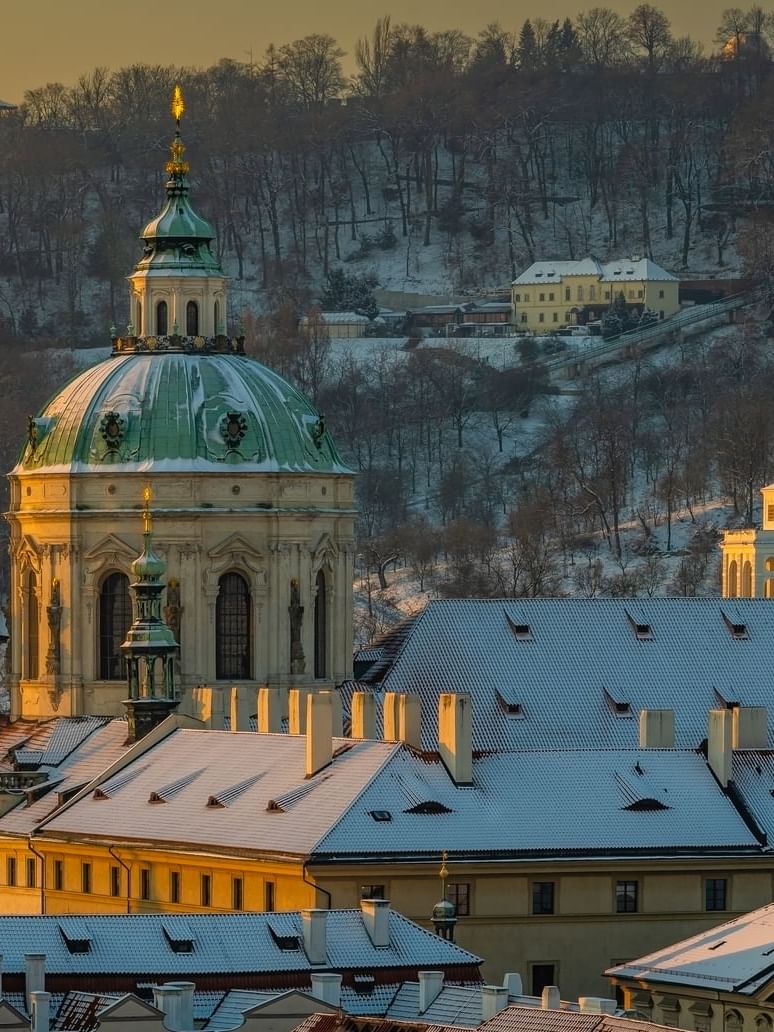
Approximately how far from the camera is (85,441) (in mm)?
151000

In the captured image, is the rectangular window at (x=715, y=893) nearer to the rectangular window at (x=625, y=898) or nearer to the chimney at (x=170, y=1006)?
the rectangular window at (x=625, y=898)

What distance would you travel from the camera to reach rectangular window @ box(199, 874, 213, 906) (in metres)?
123

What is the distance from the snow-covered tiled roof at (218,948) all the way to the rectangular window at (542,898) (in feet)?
40.7

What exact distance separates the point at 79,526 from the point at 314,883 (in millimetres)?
32686

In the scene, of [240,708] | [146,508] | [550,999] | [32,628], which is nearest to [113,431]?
[146,508]

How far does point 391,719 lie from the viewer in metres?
128

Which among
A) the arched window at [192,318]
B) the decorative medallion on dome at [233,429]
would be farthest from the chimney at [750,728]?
the arched window at [192,318]

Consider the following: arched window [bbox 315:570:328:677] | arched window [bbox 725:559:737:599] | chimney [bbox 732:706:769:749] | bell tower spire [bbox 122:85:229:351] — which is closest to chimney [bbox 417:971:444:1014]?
chimney [bbox 732:706:769:749]

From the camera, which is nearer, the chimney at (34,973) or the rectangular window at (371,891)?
the chimney at (34,973)

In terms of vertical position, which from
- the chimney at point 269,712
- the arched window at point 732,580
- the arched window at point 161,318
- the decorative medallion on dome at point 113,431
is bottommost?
the arched window at point 732,580

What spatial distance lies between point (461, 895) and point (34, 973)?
20651 mm

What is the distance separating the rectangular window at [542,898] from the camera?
121 meters

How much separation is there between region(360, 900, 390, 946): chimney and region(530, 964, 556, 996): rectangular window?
35.9ft

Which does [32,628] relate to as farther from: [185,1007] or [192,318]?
[185,1007]
